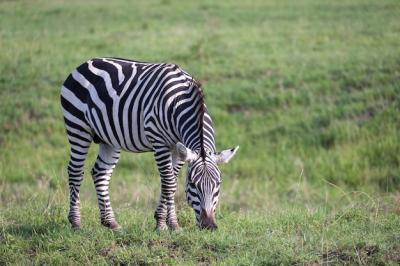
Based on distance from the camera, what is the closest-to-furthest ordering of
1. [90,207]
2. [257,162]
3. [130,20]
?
1. [90,207]
2. [257,162]
3. [130,20]

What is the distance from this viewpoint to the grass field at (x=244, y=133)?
6.61 m

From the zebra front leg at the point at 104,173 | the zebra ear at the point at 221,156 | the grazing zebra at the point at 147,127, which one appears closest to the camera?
the grazing zebra at the point at 147,127

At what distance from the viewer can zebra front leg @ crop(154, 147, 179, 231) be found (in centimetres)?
693

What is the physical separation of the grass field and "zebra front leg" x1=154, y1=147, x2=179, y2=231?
8.2 inches

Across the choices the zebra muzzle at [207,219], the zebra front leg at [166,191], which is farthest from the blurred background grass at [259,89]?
the zebra muzzle at [207,219]

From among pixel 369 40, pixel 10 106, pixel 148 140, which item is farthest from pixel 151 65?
pixel 369 40

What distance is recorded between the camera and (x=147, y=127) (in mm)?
6961

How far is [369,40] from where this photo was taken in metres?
18.1

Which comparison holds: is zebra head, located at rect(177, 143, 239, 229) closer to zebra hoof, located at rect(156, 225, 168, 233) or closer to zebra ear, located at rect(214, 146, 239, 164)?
zebra ear, located at rect(214, 146, 239, 164)

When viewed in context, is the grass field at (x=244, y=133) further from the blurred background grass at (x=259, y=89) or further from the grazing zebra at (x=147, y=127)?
the grazing zebra at (x=147, y=127)

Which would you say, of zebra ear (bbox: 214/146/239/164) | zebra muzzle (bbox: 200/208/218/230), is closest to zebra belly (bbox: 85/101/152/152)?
zebra ear (bbox: 214/146/239/164)

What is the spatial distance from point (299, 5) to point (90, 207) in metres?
16.9

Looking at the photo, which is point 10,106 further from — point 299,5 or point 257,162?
point 299,5

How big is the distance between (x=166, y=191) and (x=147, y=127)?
722mm
